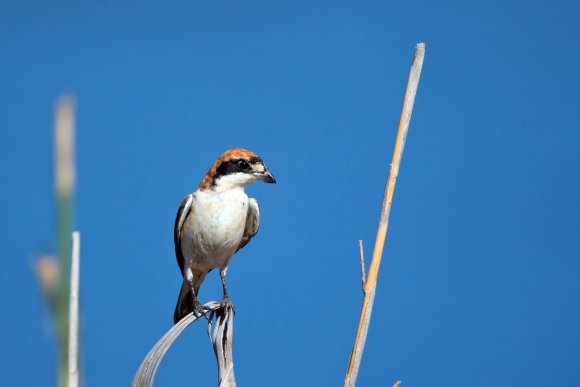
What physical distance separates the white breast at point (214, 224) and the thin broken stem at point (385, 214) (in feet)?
6.20

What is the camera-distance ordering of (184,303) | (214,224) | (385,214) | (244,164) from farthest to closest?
(184,303)
(214,224)
(244,164)
(385,214)

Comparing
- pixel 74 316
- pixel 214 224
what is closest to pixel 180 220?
pixel 214 224

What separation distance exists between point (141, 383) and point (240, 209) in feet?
6.33

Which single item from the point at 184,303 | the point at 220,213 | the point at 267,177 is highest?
the point at 267,177

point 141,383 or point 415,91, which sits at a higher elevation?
point 415,91

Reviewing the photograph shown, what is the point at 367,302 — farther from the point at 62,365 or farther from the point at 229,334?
the point at 62,365

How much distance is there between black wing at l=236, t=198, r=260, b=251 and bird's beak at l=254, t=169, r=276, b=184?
0.92 feet

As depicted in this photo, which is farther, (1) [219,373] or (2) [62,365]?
(1) [219,373]

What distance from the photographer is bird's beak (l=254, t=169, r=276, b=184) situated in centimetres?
332

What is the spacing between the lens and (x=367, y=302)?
61.6 inches

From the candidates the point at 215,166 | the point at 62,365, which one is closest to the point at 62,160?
the point at 62,365

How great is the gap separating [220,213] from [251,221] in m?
0.28

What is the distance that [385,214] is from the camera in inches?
62.1

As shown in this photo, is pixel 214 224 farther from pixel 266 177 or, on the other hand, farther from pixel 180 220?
pixel 266 177
